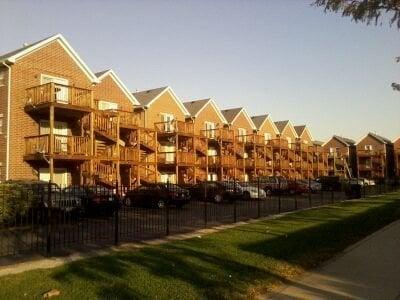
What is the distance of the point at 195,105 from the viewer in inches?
1877

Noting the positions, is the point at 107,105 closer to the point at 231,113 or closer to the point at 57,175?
the point at 57,175

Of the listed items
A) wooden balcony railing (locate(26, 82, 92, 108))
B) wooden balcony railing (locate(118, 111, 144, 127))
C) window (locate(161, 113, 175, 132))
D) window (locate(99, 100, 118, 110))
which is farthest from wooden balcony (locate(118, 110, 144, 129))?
window (locate(161, 113, 175, 132))

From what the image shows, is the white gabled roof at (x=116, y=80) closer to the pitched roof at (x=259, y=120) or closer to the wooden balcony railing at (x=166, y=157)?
the wooden balcony railing at (x=166, y=157)

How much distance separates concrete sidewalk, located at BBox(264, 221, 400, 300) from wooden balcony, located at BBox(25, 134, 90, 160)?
18.7m

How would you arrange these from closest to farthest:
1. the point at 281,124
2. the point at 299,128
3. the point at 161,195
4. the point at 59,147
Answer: the point at 161,195 → the point at 59,147 → the point at 281,124 → the point at 299,128

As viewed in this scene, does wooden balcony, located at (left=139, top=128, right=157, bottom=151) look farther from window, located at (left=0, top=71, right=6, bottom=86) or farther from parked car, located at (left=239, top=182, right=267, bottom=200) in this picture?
window, located at (left=0, top=71, right=6, bottom=86)

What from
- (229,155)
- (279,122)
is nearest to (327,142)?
(279,122)

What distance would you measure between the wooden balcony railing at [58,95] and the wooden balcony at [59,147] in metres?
A: 2.06

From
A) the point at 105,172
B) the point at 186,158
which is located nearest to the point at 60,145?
the point at 105,172

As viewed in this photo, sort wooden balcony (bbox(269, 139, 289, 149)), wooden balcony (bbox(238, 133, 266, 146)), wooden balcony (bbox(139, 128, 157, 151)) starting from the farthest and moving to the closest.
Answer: wooden balcony (bbox(269, 139, 289, 149)), wooden balcony (bbox(238, 133, 266, 146)), wooden balcony (bbox(139, 128, 157, 151))

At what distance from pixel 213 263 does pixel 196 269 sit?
2.18ft

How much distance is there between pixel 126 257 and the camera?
1023 cm

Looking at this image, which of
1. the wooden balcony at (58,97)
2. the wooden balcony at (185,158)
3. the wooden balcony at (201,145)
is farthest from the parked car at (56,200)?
the wooden balcony at (201,145)

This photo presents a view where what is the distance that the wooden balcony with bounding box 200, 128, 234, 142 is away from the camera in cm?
4456
